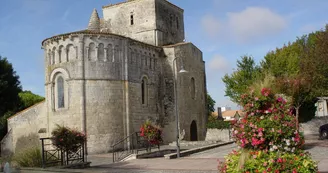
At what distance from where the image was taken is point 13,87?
34.2 metres

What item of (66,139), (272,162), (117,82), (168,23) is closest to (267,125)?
(272,162)

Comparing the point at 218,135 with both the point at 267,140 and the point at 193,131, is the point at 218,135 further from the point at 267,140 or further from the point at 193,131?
the point at 267,140

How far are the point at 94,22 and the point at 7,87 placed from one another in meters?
10.3

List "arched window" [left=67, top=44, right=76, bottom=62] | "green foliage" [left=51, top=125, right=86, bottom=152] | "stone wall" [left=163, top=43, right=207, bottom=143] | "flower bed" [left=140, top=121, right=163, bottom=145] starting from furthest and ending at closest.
→ 1. "stone wall" [left=163, top=43, right=207, bottom=143]
2. "arched window" [left=67, top=44, right=76, bottom=62]
3. "flower bed" [left=140, top=121, right=163, bottom=145]
4. "green foliage" [left=51, top=125, right=86, bottom=152]

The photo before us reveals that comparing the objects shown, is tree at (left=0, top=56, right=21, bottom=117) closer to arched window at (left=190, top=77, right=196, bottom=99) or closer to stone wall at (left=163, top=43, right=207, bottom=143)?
stone wall at (left=163, top=43, right=207, bottom=143)

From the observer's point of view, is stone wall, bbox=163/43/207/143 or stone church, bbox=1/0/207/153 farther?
stone wall, bbox=163/43/207/143

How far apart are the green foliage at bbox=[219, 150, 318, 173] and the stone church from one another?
1320 centimetres

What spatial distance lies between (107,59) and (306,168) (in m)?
19.7

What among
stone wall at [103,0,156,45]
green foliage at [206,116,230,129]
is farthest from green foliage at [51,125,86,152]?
green foliage at [206,116,230,129]

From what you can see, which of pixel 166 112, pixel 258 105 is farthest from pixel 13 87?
pixel 258 105

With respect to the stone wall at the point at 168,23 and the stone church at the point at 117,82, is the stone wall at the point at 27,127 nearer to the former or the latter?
the stone church at the point at 117,82

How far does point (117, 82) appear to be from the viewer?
25.5 meters

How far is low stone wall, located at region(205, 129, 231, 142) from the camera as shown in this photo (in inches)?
1264

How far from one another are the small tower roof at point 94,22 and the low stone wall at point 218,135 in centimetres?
1414
